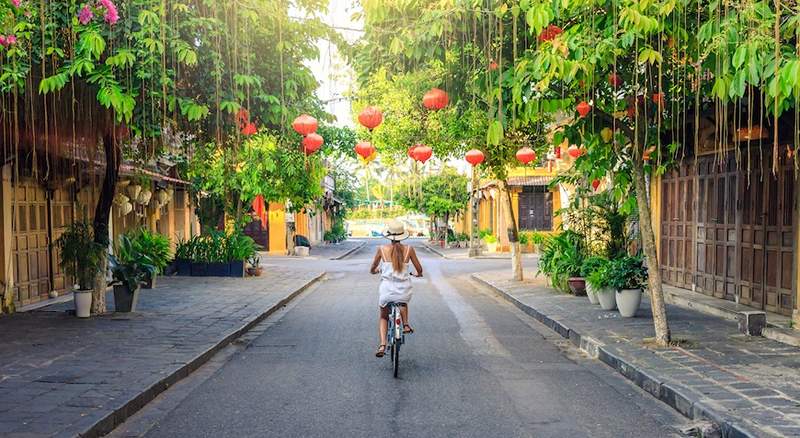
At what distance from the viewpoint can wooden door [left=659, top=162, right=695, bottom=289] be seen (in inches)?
581

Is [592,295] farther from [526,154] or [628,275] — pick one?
[526,154]

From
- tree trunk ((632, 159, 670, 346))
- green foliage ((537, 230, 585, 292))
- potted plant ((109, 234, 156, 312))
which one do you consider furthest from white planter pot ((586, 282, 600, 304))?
potted plant ((109, 234, 156, 312))

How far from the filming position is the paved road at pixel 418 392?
19.6 feet

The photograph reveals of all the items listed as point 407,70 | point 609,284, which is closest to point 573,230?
point 609,284

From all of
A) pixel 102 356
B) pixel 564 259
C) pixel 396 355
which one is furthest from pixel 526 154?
pixel 102 356

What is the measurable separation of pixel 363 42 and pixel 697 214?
7.93m

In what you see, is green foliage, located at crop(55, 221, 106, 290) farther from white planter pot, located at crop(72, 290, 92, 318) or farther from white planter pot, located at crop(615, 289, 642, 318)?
white planter pot, located at crop(615, 289, 642, 318)

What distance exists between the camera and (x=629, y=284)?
11.8 m

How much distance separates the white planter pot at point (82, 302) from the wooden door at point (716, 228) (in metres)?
10.5

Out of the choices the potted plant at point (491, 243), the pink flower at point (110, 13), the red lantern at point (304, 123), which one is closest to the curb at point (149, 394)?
the red lantern at point (304, 123)

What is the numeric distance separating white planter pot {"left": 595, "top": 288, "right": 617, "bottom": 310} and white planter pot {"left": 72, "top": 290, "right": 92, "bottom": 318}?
8.57 m

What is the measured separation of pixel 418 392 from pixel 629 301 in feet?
19.0

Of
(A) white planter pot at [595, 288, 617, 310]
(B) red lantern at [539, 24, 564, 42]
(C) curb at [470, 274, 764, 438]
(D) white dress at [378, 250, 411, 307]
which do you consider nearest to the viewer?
(C) curb at [470, 274, 764, 438]

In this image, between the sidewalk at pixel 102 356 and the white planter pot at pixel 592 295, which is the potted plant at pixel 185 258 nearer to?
the sidewalk at pixel 102 356
